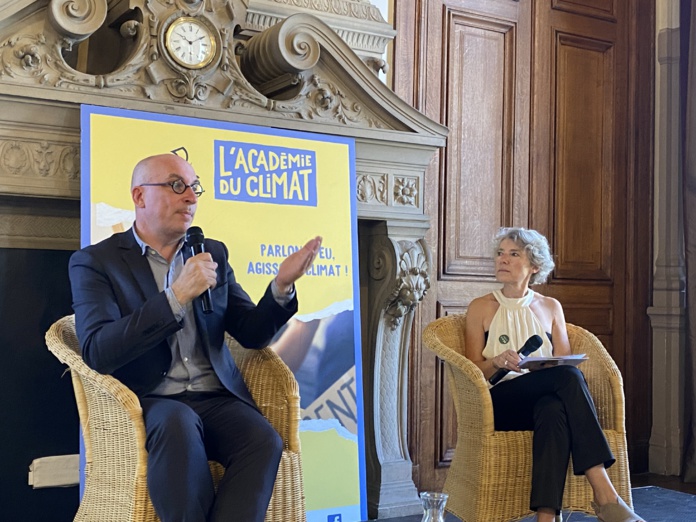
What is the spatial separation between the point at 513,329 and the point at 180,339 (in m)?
1.29

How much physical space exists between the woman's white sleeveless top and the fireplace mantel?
51cm

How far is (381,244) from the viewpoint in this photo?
11.7ft

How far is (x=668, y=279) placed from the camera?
4660 mm

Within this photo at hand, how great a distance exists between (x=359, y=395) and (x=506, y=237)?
788mm

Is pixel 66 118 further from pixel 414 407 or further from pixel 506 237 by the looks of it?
pixel 414 407

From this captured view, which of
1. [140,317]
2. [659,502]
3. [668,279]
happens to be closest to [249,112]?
[140,317]

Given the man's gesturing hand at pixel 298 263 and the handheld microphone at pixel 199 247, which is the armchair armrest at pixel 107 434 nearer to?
the handheld microphone at pixel 199 247

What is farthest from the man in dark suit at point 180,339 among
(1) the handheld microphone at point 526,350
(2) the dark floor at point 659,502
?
(2) the dark floor at point 659,502

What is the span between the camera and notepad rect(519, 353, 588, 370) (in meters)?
2.79

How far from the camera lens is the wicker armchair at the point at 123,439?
2.03 metres

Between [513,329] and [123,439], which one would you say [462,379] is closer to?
[513,329]

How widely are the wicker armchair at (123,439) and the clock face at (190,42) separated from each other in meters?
1.09

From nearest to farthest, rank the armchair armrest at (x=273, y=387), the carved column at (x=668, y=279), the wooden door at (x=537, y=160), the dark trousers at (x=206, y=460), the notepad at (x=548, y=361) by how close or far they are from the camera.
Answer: the dark trousers at (x=206, y=460)
the armchair armrest at (x=273, y=387)
the notepad at (x=548, y=361)
the wooden door at (x=537, y=160)
the carved column at (x=668, y=279)

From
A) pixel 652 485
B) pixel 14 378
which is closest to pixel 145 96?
pixel 14 378
